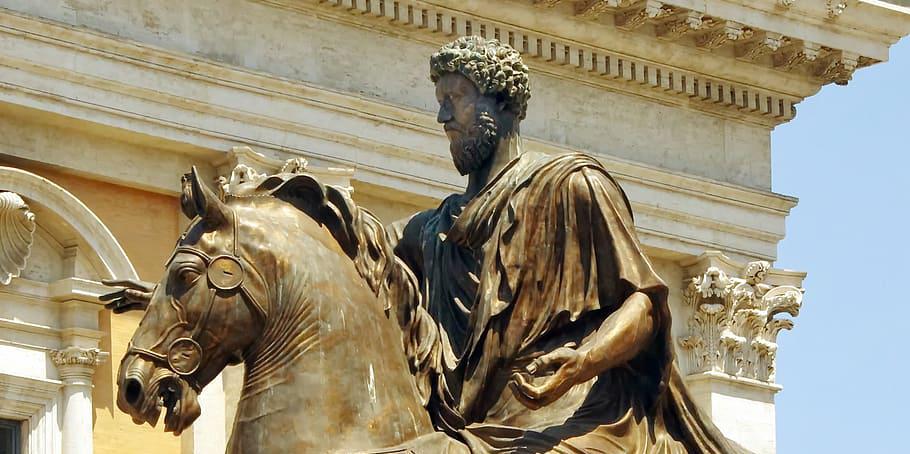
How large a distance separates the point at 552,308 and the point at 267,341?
706 millimetres

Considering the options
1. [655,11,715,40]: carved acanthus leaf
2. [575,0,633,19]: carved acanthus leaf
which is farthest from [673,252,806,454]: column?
[575,0,633,19]: carved acanthus leaf

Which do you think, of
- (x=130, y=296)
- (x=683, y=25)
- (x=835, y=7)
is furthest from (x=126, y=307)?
(x=835, y=7)

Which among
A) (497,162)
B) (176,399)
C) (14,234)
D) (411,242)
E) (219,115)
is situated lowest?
(176,399)

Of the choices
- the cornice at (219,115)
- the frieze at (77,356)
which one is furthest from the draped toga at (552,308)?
the frieze at (77,356)

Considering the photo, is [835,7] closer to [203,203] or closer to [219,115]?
[219,115]

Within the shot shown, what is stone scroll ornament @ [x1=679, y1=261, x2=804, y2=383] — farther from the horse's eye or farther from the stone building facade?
the horse's eye

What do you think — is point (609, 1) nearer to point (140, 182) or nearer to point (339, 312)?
point (140, 182)

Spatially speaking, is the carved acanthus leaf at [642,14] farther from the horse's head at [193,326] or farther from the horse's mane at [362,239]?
the horse's head at [193,326]

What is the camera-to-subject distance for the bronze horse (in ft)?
22.6

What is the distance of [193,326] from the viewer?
272 inches

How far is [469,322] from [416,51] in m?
13.1

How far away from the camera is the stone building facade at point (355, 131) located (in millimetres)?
18703

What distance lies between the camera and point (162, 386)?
6902 mm

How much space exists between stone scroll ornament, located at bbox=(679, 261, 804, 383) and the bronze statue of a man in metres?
14.3
